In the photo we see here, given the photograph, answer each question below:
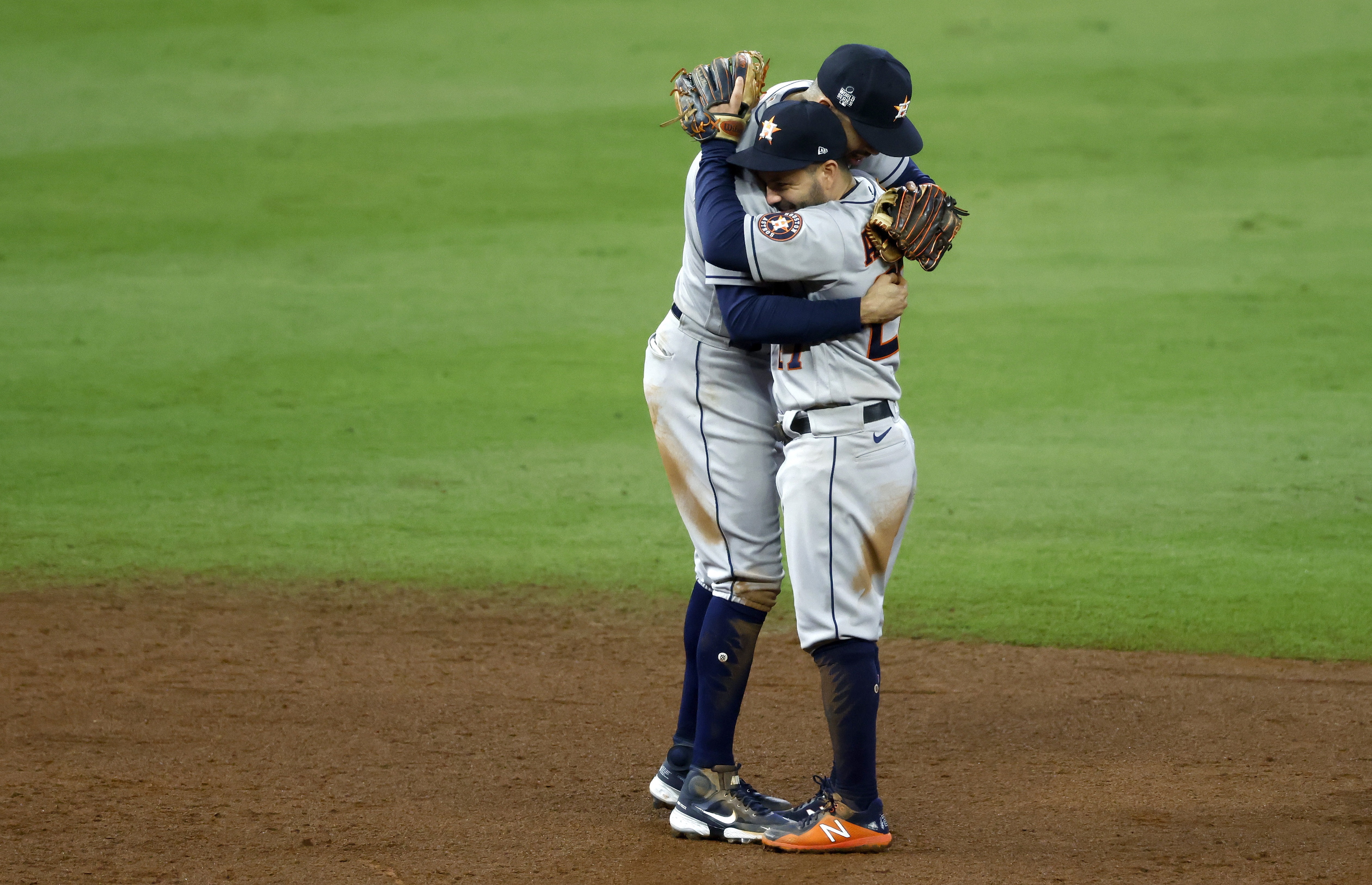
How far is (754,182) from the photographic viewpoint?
127 inches

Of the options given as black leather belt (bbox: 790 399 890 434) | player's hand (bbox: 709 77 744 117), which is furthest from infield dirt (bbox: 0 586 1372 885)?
player's hand (bbox: 709 77 744 117)

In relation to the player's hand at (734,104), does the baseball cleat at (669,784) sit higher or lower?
lower

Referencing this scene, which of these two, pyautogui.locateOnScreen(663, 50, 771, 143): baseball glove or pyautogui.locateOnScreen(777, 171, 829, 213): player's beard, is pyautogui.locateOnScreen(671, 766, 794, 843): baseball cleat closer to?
pyautogui.locateOnScreen(777, 171, 829, 213): player's beard

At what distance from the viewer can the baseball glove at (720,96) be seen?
3.22m

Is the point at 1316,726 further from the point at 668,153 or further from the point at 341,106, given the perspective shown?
the point at 341,106

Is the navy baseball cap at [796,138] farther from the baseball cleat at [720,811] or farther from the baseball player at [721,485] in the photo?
the baseball cleat at [720,811]

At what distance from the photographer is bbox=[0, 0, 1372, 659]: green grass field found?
5688 mm

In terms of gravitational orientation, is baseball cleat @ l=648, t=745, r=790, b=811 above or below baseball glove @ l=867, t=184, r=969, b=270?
below

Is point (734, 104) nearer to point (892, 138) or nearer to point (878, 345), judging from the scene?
point (892, 138)

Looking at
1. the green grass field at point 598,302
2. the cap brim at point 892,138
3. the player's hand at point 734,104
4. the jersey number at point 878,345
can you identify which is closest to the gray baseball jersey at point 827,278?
the jersey number at point 878,345

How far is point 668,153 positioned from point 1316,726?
8.18 metres

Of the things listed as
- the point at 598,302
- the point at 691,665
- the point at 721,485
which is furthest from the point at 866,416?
the point at 598,302

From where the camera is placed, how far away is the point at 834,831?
3.20 meters

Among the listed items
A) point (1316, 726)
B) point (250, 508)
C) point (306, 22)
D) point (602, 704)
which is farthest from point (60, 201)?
point (1316, 726)
